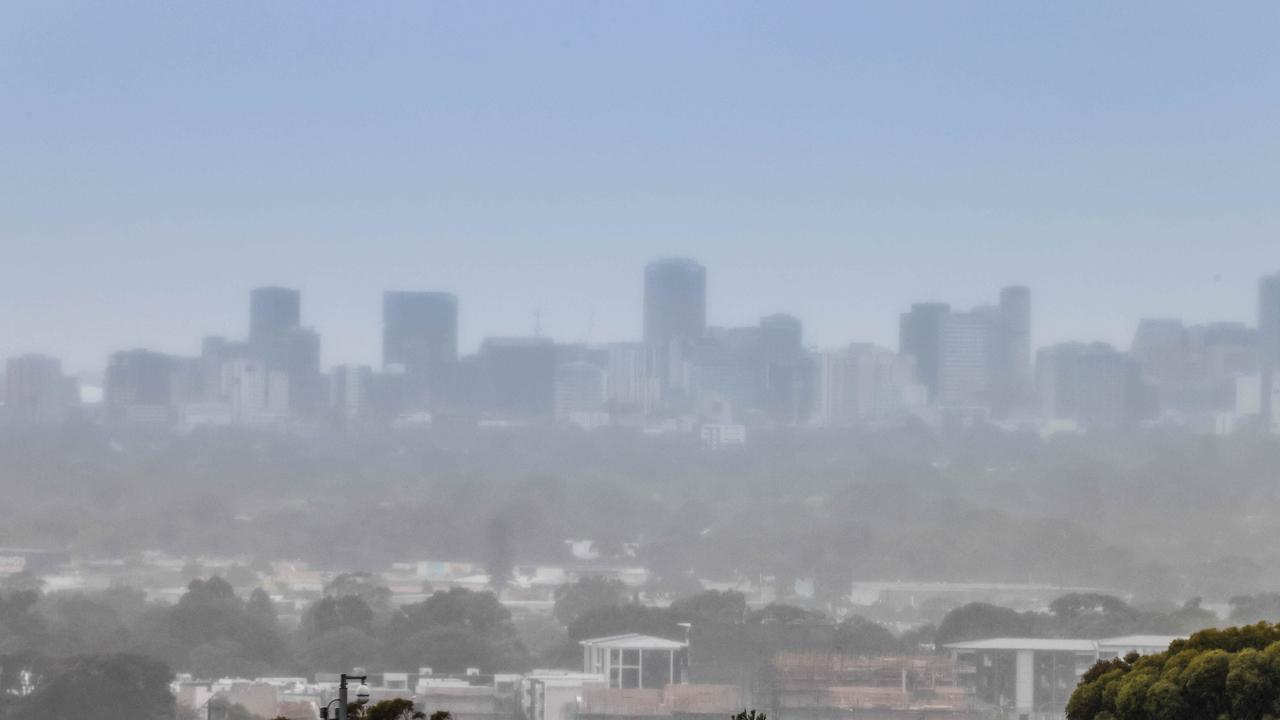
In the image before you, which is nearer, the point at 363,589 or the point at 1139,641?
the point at 1139,641

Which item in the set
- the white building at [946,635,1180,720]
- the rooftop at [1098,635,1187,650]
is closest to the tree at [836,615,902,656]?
the white building at [946,635,1180,720]

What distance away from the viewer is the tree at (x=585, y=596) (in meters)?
164

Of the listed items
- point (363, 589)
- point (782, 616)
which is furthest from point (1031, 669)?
point (363, 589)

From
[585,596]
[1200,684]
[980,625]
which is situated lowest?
[1200,684]

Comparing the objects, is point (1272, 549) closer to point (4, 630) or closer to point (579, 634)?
point (579, 634)

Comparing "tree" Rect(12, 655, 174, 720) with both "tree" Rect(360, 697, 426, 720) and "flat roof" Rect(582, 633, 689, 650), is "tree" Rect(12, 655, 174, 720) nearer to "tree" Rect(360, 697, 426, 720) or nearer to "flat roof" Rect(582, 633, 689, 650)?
"flat roof" Rect(582, 633, 689, 650)

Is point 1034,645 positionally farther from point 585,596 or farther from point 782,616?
point 585,596

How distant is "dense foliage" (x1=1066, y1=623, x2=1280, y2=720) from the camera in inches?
2228

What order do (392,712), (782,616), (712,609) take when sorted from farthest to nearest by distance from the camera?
(712,609)
(782,616)
(392,712)

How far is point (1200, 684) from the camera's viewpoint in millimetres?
57469

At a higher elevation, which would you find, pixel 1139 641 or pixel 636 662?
pixel 1139 641

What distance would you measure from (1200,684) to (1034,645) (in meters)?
66.5

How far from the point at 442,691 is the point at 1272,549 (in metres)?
94.8

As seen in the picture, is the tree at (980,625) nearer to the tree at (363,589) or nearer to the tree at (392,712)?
the tree at (363,589)
